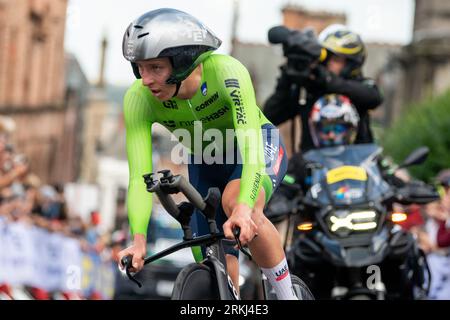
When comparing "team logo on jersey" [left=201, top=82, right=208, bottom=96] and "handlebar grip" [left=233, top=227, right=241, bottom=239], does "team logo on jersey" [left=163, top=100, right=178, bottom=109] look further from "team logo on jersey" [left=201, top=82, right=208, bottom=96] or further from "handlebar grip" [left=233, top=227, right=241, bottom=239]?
"handlebar grip" [left=233, top=227, right=241, bottom=239]

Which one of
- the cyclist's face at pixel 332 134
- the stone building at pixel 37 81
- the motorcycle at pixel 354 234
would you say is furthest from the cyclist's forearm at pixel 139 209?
the stone building at pixel 37 81

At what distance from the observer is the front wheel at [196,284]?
7387 mm

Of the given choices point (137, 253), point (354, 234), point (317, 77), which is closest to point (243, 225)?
point (137, 253)

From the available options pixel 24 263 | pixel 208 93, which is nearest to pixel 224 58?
pixel 208 93

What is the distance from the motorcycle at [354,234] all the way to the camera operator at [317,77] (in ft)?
1.61

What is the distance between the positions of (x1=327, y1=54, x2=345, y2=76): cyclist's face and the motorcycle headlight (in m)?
1.59

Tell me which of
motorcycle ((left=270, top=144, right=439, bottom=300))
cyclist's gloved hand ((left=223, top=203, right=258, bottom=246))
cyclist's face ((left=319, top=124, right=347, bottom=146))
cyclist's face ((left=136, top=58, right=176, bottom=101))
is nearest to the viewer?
cyclist's gloved hand ((left=223, top=203, right=258, bottom=246))

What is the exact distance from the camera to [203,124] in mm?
8180

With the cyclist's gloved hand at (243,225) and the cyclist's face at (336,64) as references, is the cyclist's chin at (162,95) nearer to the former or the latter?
the cyclist's gloved hand at (243,225)

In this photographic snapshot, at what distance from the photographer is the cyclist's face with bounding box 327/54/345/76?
12.4m

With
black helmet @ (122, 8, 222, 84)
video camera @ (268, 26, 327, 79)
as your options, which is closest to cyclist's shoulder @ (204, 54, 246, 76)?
black helmet @ (122, 8, 222, 84)
